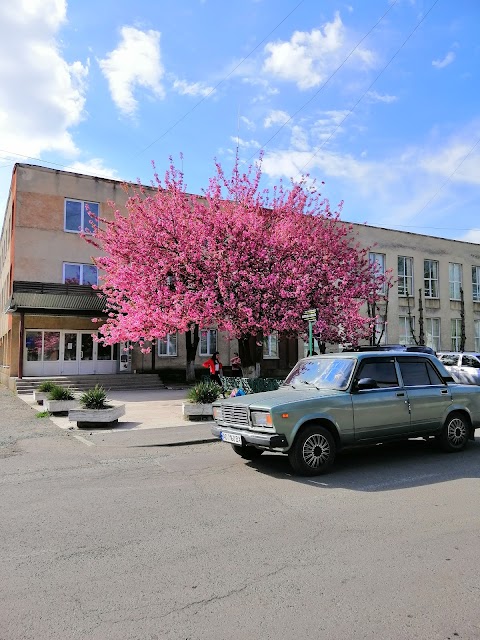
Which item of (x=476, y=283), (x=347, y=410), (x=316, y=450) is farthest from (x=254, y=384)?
(x=476, y=283)

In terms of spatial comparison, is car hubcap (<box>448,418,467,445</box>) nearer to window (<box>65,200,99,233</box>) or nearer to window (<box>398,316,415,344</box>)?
window (<box>65,200,99,233</box>)

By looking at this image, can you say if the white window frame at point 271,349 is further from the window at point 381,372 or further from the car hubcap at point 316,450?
the car hubcap at point 316,450

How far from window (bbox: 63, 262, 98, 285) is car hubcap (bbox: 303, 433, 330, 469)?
66.9ft

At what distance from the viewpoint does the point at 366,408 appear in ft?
23.2

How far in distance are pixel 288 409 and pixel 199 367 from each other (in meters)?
20.7

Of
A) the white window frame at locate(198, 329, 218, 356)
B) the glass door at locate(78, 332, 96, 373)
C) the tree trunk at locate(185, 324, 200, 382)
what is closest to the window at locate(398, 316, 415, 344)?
the white window frame at locate(198, 329, 218, 356)

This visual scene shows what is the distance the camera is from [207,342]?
2781 cm

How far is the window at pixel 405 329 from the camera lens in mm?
33781

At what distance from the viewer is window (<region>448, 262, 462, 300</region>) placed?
3628 centimetres

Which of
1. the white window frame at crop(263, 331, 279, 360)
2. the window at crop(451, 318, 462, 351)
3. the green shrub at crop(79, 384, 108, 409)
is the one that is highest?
the window at crop(451, 318, 462, 351)

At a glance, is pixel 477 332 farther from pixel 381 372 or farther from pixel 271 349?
pixel 381 372

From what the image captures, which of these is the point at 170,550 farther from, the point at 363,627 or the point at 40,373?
the point at 40,373

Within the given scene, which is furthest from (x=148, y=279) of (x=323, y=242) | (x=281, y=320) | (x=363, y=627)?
(x=363, y=627)

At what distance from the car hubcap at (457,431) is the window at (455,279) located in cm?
3025
